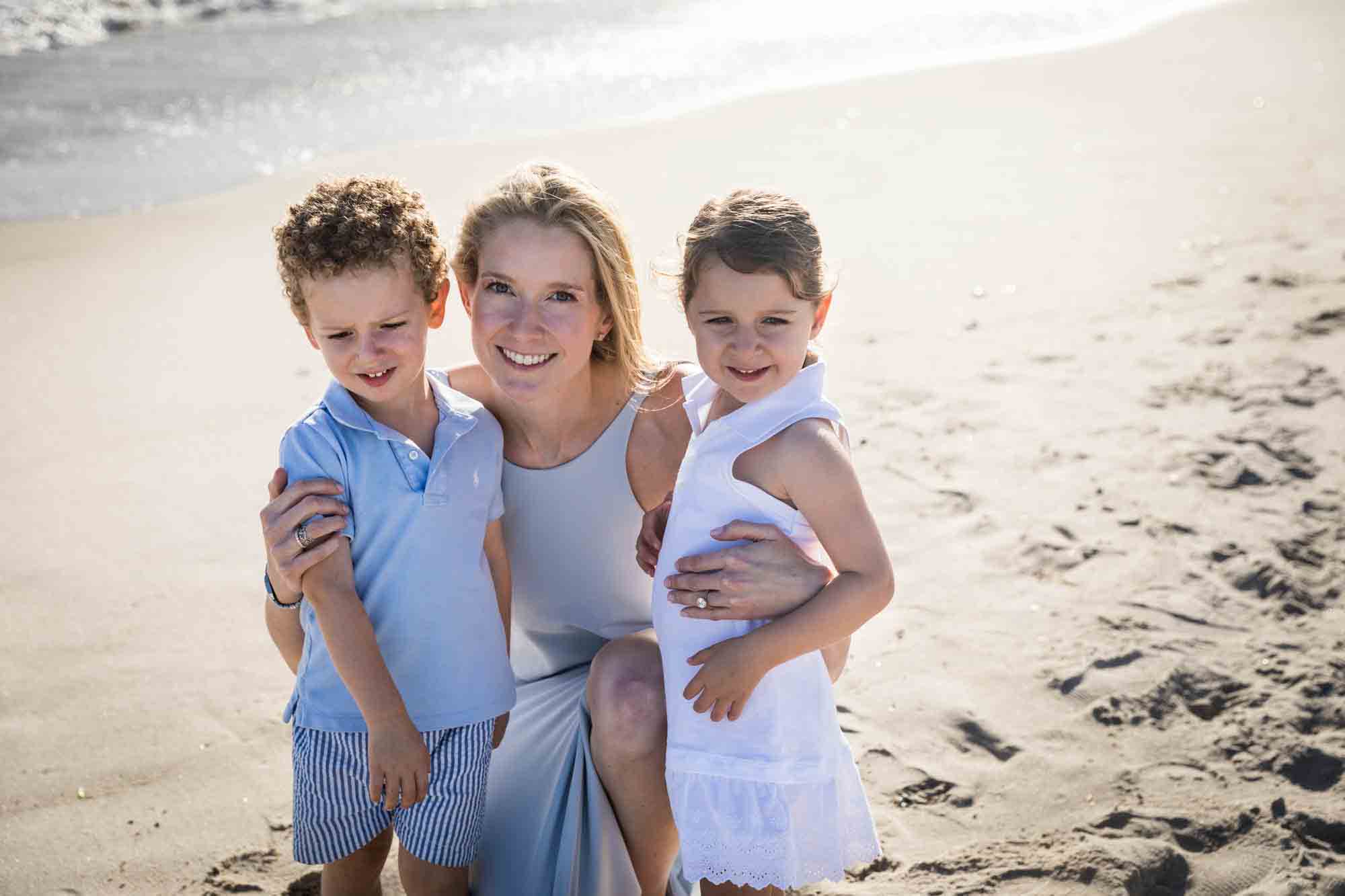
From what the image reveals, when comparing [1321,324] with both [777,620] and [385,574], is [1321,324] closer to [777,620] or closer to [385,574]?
[777,620]

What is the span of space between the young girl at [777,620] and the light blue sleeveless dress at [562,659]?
308 millimetres

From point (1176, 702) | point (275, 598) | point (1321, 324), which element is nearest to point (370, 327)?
point (275, 598)

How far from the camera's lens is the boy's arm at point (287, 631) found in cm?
256

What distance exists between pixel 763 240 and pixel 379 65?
10.3 m

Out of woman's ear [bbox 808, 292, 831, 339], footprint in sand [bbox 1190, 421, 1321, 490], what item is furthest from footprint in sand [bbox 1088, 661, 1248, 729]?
woman's ear [bbox 808, 292, 831, 339]

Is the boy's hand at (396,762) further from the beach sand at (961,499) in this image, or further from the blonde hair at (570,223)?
the blonde hair at (570,223)

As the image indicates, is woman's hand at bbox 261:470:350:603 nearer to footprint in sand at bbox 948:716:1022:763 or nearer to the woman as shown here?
the woman

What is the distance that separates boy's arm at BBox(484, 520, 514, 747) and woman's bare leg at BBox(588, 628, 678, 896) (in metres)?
0.20

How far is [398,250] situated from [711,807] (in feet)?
3.88

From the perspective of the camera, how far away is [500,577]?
2621mm

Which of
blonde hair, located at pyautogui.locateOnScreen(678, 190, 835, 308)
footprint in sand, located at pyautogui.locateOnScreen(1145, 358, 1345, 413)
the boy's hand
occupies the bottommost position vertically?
the boy's hand

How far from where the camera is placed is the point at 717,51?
11.8 m

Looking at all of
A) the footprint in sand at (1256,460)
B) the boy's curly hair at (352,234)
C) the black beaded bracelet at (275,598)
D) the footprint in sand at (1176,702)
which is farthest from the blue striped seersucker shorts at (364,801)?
the footprint in sand at (1256,460)

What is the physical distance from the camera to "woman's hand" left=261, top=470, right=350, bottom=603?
223cm
